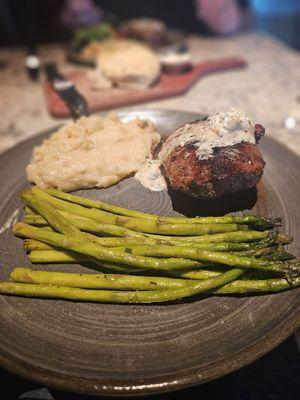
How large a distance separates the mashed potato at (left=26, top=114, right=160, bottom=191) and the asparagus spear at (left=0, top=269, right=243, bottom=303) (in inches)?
47.3

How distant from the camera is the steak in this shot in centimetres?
292

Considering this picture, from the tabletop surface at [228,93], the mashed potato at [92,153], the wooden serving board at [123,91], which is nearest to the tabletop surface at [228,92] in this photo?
the tabletop surface at [228,93]

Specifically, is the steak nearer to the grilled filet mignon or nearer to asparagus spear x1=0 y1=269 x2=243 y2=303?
the grilled filet mignon

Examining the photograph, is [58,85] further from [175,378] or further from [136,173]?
[175,378]

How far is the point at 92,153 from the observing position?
3.58 metres

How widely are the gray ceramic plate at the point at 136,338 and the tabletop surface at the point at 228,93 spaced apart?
355 cm

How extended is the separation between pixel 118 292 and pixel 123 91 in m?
4.78

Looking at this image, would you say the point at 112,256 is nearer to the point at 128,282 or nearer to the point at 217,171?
the point at 128,282


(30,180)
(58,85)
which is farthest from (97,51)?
(30,180)

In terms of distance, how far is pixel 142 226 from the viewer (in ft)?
8.91

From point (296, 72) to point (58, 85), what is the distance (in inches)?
211

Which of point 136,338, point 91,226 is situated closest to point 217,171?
point 91,226

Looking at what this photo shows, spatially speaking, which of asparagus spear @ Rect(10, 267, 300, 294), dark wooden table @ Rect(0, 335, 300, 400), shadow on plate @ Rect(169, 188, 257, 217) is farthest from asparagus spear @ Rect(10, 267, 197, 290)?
dark wooden table @ Rect(0, 335, 300, 400)

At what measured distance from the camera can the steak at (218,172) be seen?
2.92 metres
